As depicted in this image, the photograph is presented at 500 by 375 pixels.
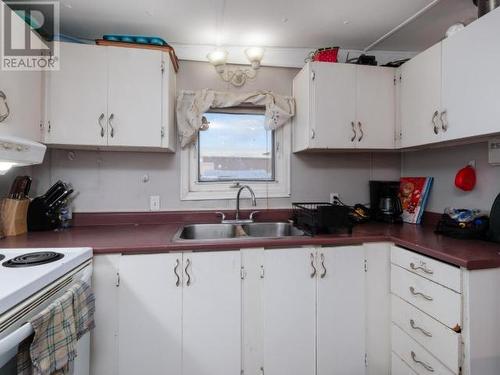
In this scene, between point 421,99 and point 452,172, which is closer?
point 421,99

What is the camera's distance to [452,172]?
1.85 m

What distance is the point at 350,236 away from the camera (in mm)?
1558

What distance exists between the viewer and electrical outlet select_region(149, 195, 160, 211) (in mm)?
2000

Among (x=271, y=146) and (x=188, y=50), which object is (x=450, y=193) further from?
(x=188, y=50)

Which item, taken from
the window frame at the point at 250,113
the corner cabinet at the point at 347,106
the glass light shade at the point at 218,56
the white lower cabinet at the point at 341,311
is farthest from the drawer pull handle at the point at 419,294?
the glass light shade at the point at 218,56

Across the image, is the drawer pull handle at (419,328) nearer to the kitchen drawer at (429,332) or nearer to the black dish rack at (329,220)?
the kitchen drawer at (429,332)

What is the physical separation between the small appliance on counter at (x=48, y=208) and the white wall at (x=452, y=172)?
9.21ft

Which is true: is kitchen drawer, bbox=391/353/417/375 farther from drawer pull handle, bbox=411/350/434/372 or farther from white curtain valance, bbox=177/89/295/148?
white curtain valance, bbox=177/89/295/148

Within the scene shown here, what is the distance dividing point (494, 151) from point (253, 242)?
1578 millimetres

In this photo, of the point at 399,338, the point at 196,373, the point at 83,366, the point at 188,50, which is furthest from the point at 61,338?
the point at 188,50

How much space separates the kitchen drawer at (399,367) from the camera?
1.41 metres

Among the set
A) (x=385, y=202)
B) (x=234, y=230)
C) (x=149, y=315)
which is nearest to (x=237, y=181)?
(x=234, y=230)

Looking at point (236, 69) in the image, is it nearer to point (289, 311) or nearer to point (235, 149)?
point (235, 149)

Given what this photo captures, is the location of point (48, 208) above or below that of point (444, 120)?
below
